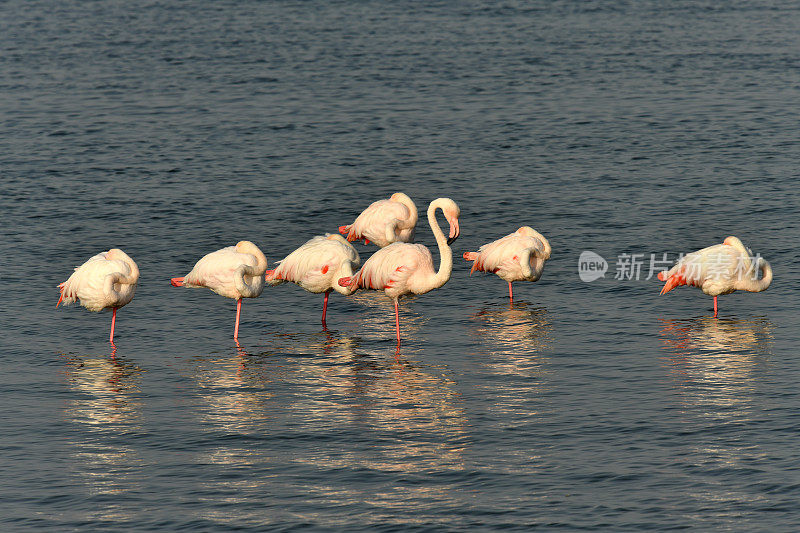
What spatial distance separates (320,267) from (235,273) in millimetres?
1326

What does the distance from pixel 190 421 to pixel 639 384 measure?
5590 mm

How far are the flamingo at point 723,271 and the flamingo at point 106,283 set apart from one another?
8.25 meters

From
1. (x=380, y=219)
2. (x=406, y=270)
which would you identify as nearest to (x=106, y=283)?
(x=406, y=270)

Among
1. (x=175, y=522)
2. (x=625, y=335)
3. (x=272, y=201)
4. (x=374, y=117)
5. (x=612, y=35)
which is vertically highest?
(x=612, y=35)

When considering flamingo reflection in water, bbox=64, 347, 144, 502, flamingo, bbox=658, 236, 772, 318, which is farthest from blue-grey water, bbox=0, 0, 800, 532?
flamingo, bbox=658, 236, 772, 318

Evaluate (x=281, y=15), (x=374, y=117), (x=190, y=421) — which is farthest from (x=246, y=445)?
(x=281, y=15)

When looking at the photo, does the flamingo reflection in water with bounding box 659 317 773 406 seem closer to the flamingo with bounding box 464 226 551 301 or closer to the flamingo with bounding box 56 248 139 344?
the flamingo with bounding box 464 226 551 301

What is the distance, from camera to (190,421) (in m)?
14.1

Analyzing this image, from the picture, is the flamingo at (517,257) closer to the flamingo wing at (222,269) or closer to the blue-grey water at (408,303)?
the blue-grey water at (408,303)

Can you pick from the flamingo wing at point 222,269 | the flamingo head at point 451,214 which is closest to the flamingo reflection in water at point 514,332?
the flamingo head at point 451,214

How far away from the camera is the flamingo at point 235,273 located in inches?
680

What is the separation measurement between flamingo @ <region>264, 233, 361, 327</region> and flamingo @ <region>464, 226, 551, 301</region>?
235 centimetres

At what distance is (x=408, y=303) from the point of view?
762 inches

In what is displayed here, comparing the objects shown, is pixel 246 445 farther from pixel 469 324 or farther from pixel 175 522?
pixel 469 324
